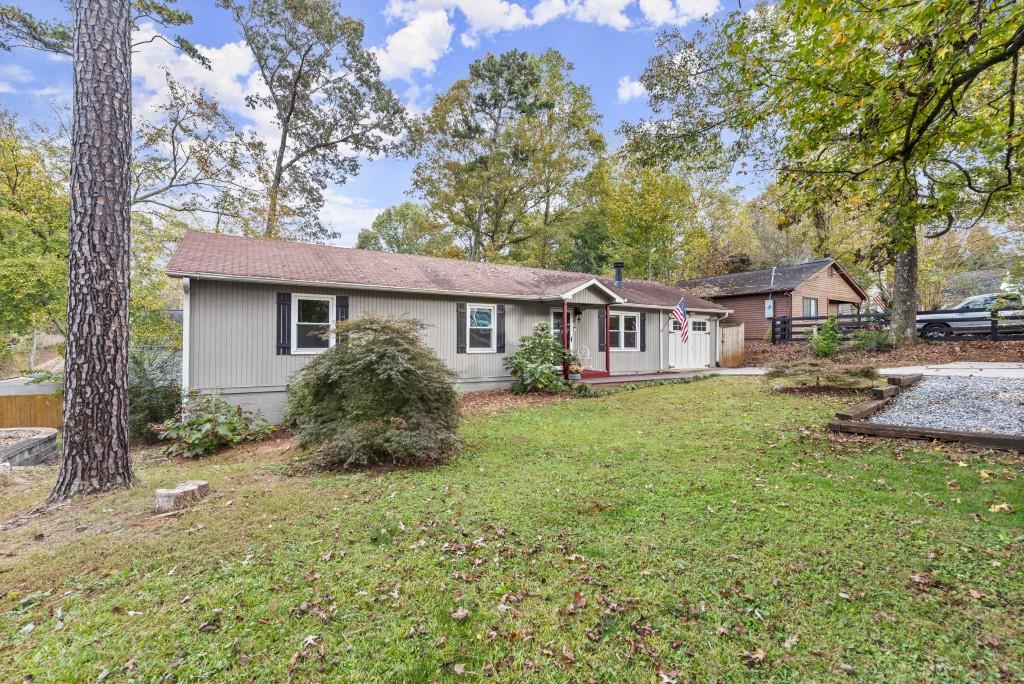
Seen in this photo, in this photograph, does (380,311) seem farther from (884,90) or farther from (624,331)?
(884,90)

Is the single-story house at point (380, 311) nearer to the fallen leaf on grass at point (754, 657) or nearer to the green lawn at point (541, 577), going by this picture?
the green lawn at point (541, 577)

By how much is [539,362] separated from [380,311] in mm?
4416

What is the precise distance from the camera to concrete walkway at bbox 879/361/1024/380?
9.33m

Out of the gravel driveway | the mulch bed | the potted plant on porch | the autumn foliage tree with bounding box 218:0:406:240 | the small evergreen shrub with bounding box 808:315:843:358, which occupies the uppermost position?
the autumn foliage tree with bounding box 218:0:406:240

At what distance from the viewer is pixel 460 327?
39.4 ft

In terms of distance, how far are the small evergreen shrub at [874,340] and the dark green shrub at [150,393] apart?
19.7 metres

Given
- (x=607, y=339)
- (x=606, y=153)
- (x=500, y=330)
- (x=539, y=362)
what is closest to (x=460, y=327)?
(x=500, y=330)

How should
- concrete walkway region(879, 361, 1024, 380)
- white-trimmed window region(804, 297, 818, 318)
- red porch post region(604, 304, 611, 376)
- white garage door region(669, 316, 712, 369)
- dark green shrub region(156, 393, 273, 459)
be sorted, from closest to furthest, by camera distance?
dark green shrub region(156, 393, 273, 459), concrete walkway region(879, 361, 1024, 380), red porch post region(604, 304, 611, 376), white garage door region(669, 316, 712, 369), white-trimmed window region(804, 297, 818, 318)

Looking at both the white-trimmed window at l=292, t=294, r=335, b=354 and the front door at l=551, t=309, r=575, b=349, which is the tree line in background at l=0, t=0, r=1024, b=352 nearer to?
the front door at l=551, t=309, r=575, b=349

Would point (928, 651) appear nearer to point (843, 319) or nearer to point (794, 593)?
point (794, 593)

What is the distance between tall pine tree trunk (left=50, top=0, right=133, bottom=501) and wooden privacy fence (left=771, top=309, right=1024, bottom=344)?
18598 mm

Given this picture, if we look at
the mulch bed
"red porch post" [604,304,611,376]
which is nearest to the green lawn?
"red porch post" [604,304,611,376]

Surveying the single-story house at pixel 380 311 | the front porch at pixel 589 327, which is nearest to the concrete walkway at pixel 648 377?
the front porch at pixel 589 327

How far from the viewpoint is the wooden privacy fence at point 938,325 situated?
14844 millimetres
